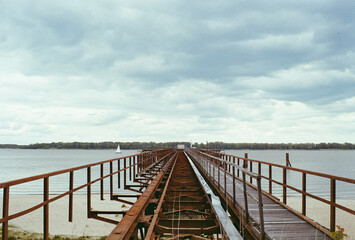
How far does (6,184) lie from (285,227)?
488 centimetres

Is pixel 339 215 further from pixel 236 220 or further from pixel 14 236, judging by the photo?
pixel 14 236

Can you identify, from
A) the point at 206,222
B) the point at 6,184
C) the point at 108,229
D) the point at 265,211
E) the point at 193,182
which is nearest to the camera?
the point at 6,184

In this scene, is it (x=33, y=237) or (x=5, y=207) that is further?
(x=33, y=237)

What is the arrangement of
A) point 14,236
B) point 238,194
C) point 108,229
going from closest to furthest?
point 238,194, point 14,236, point 108,229

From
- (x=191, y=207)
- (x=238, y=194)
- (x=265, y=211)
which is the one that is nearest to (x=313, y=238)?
(x=265, y=211)

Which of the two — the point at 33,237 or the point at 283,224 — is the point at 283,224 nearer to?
the point at 283,224

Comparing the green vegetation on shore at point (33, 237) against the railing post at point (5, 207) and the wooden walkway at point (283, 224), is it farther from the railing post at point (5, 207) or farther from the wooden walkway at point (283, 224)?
the railing post at point (5, 207)

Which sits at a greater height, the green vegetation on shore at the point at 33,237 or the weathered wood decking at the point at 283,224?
the weathered wood decking at the point at 283,224

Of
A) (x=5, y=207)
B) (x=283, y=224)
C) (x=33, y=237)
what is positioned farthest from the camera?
(x=33, y=237)

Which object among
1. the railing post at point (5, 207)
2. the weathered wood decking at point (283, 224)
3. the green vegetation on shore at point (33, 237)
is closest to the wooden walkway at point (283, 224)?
the weathered wood decking at point (283, 224)

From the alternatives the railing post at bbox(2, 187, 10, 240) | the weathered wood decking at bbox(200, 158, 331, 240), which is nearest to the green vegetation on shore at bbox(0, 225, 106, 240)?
the weathered wood decking at bbox(200, 158, 331, 240)

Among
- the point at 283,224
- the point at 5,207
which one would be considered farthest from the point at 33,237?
the point at 283,224

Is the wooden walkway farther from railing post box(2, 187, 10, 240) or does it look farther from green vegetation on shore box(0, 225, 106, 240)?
green vegetation on shore box(0, 225, 106, 240)

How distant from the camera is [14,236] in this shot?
20.8 m
